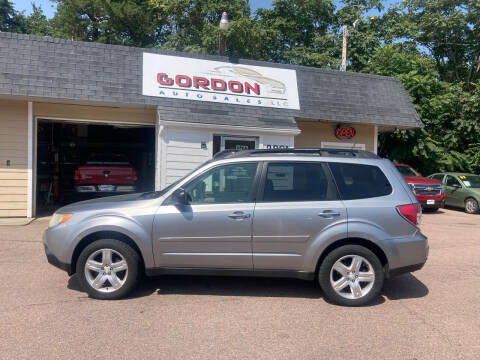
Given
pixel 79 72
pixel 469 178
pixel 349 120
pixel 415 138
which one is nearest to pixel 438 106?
pixel 415 138

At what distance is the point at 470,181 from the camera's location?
50.3 ft

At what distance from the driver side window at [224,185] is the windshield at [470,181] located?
13352 mm

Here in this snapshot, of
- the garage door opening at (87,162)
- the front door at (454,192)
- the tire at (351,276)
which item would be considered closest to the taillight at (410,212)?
the tire at (351,276)

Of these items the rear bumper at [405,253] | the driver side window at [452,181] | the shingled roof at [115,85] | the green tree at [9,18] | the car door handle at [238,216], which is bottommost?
the rear bumper at [405,253]

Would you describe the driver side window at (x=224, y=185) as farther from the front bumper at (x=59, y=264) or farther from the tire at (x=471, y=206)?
the tire at (x=471, y=206)

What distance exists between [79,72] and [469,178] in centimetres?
1450

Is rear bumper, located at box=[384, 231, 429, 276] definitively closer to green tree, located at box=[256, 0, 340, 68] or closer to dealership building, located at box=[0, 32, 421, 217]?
dealership building, located at box=[0, 32, 421, 217]

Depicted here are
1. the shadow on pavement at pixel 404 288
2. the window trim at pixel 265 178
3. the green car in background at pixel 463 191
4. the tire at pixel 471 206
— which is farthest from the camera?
the green car in background at pixel 463 191

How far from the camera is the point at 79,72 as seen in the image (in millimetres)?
10039

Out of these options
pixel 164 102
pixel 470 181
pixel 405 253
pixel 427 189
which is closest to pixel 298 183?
pixel 405 253

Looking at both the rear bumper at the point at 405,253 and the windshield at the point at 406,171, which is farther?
the windshield at the point at 406,171

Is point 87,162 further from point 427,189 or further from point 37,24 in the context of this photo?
point 37,24

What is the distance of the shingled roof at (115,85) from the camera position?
9562 mm

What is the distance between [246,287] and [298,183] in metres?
1.59
